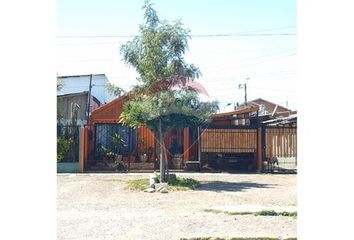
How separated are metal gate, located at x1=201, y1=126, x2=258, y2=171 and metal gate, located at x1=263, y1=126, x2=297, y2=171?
0.32 meters

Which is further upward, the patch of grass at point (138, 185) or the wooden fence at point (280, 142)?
the wooden fence at point (280, 142)

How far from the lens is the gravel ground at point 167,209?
3.91m

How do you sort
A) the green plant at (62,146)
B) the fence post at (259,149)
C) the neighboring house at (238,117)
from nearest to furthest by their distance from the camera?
1. the green plant at (62,146)
2. the fence post at (259,149)
3. the neighboring house at (238,117)

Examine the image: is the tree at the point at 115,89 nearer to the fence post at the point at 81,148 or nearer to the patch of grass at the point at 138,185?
the patch of grass at the point at 138,185

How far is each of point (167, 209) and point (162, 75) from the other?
9.60 feet

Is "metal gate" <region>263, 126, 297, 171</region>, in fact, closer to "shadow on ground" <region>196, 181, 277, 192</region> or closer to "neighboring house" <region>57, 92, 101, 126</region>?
"shadow on ground" <region>196, 181, 277, 192</region>

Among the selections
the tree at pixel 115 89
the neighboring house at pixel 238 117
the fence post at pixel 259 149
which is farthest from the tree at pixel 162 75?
the neighboring house at pixel 238 117

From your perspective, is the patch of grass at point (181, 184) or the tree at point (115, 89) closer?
the patch of grass at point (181, 184)

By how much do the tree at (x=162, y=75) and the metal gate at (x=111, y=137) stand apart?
345 cm

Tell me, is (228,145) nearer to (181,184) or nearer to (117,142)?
(117,142)

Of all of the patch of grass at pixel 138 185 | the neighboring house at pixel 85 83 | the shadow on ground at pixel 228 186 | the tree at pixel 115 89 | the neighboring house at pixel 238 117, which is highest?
the neighboring house at pixel 85 83
